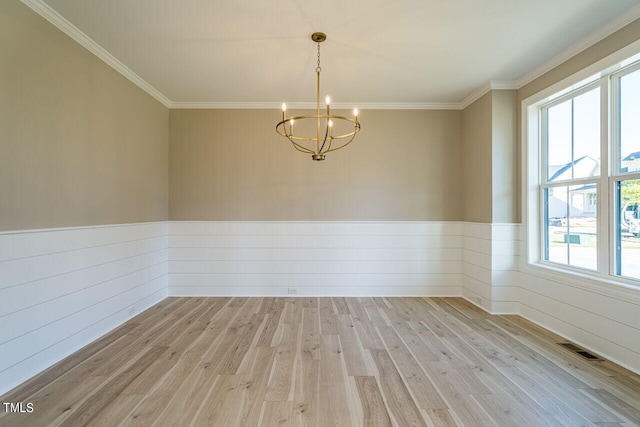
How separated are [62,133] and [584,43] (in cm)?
487

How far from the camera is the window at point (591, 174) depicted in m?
2.43

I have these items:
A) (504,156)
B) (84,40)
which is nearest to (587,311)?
(504,156)

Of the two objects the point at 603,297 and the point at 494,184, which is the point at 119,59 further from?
the point at 603,297

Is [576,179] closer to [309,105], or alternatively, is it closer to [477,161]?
[477,161]

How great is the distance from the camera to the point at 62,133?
97.9 inches

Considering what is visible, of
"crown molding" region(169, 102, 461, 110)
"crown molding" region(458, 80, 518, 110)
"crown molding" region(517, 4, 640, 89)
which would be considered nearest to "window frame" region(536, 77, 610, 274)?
"crown molding" region(517, 4, 640, 89)

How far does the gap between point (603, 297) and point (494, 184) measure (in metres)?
1.58

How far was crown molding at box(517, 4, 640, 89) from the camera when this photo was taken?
90.9 inches

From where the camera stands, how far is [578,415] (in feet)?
5.94

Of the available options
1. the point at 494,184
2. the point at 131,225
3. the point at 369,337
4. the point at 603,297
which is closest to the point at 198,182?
the point at 131,225

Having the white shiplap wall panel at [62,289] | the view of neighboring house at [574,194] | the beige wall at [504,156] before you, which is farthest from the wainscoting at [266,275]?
the view of neighboring house at [574,194]

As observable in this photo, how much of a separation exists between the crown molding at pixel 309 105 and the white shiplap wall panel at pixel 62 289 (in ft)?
6.50

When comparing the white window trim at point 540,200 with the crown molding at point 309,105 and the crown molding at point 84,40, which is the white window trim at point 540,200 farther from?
the crown molding at point 84,40

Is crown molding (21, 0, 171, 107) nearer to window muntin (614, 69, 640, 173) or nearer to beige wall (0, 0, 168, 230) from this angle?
beige wall (0, 0, 168, 230)
